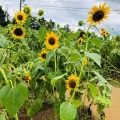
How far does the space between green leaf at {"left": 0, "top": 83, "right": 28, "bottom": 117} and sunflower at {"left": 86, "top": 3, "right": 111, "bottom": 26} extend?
45 cm

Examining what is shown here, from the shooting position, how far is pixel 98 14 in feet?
4.33

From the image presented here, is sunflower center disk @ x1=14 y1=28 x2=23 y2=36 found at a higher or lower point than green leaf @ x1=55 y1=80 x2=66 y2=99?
higher

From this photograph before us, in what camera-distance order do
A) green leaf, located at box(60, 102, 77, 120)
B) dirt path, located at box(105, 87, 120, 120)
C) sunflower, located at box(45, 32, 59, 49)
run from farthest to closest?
dirt path, located at box(105, 87, 120, 120)
sunflower, located at box(45, 32, 59, 49)
green leaf, located at box(60, 102, 77, 120)

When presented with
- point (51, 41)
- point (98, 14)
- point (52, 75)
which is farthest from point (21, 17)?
point (98, 14)

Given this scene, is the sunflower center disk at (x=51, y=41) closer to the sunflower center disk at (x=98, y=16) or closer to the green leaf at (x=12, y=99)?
the sunflower center disk at (x=98, y=16)

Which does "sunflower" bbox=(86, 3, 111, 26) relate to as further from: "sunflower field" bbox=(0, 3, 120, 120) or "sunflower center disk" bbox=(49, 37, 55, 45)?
"sunflower center disk" bbox=(49, 37, 55, 45)

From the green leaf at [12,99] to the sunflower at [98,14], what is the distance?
0.45 m

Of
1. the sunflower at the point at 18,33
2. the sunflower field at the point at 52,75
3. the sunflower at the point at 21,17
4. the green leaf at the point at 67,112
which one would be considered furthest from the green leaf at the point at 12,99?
the sunflower at the point at 21,17

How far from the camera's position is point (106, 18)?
1.34 metres

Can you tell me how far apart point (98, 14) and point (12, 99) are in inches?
21.4

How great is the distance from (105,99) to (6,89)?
23.0 inches

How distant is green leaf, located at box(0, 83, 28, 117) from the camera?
96cm

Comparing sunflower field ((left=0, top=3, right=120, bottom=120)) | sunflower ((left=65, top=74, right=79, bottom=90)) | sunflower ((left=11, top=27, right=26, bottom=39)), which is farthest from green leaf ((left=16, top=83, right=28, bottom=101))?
sunflower ((left=11, top=27, right=26, bottom=39))

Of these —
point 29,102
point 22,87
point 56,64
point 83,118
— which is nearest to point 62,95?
point 56,64
